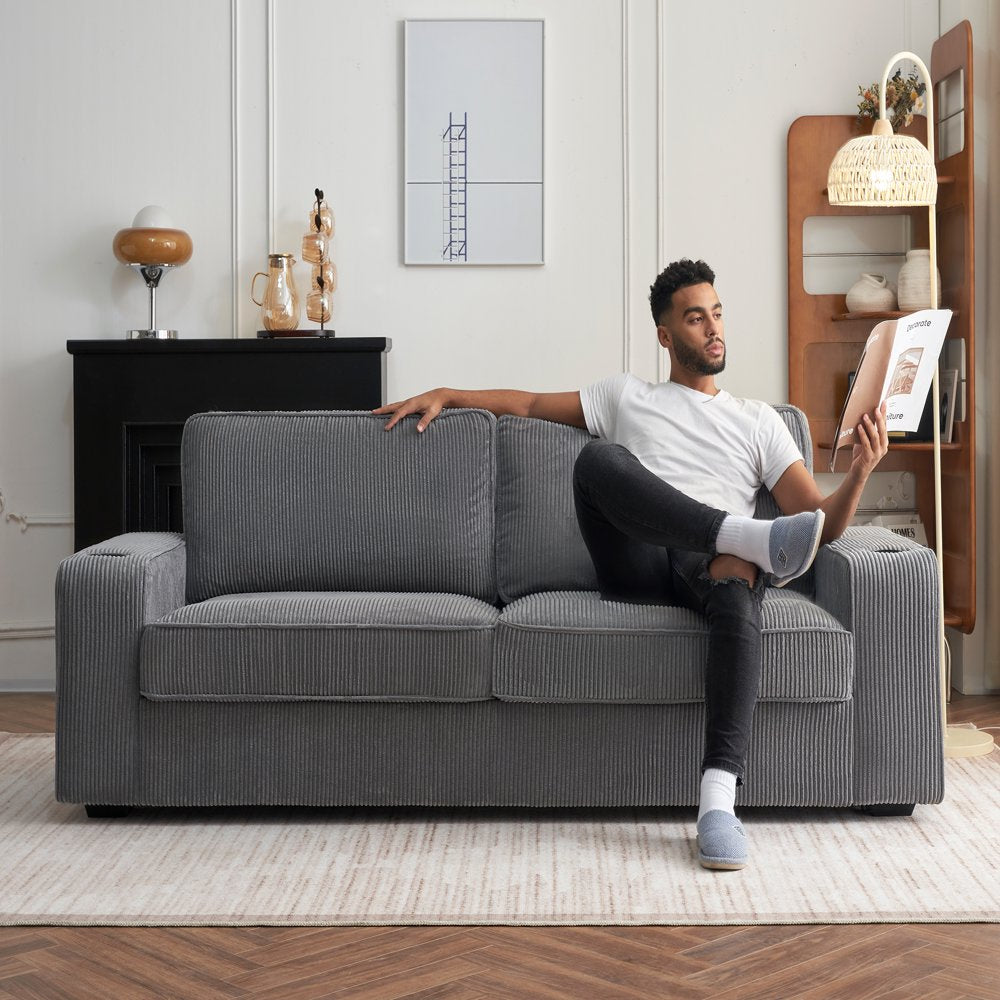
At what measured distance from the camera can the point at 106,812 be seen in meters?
2.75

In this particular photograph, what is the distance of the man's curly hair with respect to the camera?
304 centimetres

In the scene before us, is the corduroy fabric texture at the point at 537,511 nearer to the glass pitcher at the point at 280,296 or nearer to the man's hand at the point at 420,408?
the man's hand at the point at 420,408

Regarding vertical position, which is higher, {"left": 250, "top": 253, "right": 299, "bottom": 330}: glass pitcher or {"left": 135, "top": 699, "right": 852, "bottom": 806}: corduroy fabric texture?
{"left": 250, "top": 253, "right": 299, "bottom": 330}: glass pitcher

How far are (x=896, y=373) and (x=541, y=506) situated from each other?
90 cm

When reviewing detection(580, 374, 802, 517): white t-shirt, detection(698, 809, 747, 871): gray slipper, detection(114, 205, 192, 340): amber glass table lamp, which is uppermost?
detection(114, 205, 192, 340): amber glass table lamp

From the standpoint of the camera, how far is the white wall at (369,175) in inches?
167

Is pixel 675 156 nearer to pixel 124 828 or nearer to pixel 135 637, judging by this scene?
pixel 135 637

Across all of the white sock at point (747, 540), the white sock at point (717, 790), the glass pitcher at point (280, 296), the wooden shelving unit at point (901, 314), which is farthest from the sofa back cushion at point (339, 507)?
the wooden shelving unit at point (901, 314)

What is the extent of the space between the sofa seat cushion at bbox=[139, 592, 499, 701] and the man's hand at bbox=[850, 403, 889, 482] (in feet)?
2.81

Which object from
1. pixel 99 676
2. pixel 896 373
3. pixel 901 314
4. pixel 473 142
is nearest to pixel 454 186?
pixel 473 142

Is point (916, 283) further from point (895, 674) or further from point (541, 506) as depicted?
point (895, 674)

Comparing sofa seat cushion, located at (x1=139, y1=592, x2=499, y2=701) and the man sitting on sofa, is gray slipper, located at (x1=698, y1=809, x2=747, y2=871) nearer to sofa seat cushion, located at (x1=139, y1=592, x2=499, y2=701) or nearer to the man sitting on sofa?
the man sitting on sofa

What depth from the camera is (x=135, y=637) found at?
8.79ft

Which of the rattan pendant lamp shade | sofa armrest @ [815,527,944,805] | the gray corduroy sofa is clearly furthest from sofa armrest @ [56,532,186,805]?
the rattan pendant lamp shade
